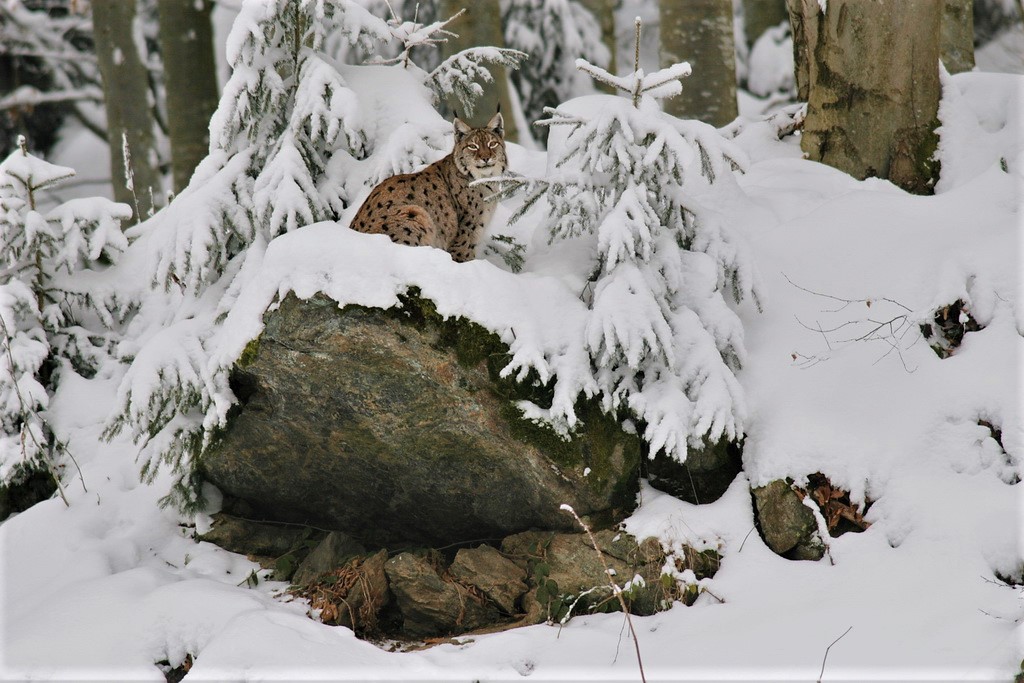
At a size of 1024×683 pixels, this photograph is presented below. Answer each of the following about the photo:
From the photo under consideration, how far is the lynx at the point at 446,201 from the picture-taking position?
4.90m

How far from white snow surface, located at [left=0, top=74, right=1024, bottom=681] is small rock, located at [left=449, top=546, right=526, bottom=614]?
0.30 m

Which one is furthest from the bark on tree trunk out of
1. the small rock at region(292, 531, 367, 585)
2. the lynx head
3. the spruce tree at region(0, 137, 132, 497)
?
the small rock at region(292, 531, 367, 585)

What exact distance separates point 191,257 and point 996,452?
4.46 metres

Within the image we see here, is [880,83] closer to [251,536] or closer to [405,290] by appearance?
[405,290]

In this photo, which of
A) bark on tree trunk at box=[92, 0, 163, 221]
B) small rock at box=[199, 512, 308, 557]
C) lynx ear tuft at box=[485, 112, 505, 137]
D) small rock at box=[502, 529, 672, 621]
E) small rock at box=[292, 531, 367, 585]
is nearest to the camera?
small rock at box=[502, 529, 672, 621]

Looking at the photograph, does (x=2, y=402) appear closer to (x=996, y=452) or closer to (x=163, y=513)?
(x=163, y=513)

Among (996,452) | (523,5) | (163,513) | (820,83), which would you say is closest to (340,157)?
(163,513)

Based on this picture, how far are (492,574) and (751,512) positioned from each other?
4.54ft

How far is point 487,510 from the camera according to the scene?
467 centimetres

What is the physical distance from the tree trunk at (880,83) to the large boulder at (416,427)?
122 inches

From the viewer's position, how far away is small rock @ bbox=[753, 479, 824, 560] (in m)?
4.14

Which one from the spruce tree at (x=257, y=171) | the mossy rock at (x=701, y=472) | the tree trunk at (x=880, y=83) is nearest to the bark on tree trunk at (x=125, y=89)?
the spruce tree at (x=257, y=171)

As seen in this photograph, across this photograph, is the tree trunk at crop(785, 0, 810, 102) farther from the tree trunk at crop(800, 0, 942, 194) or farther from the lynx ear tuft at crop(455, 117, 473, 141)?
the lynx ear tuft at crop(455, 117, 473, 141)

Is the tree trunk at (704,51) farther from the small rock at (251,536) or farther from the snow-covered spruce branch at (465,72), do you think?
the small rock at (251,536)
